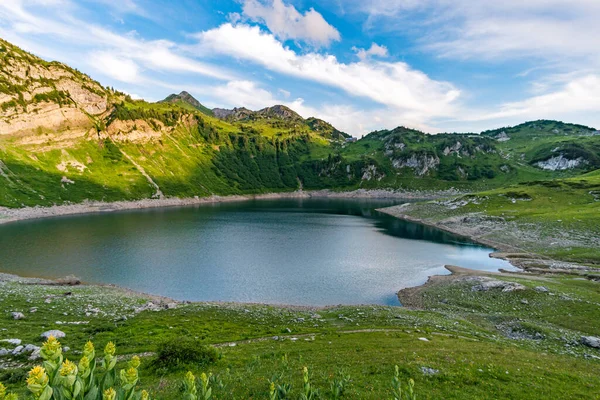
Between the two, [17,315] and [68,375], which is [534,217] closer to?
[68,375]

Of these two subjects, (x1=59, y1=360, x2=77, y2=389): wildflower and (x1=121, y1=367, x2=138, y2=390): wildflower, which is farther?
(x1=121, y1=367, x2=138, y2=390): wildflower

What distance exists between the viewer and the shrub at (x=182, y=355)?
60.6 feet

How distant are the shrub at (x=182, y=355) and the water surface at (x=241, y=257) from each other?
33090 millimetres

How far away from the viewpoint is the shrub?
1848 centimetres

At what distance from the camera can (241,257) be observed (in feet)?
255

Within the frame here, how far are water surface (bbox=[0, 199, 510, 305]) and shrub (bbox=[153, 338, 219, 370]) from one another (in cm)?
3309

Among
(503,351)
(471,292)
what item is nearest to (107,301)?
(503,351)

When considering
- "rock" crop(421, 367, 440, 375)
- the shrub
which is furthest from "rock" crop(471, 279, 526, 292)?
the shrub

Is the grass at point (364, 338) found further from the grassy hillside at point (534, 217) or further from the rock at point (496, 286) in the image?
the grassy hillside at point (534, 217)

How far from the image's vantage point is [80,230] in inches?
3994

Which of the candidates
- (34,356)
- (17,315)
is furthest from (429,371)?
(17,315)

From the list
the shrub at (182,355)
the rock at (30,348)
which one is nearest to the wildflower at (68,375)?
the shrub at (182,355)

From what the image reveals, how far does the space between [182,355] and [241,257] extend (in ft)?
196

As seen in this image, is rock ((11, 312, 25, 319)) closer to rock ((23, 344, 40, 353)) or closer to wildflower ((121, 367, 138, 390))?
rock ((23, 344, 40, 353))
